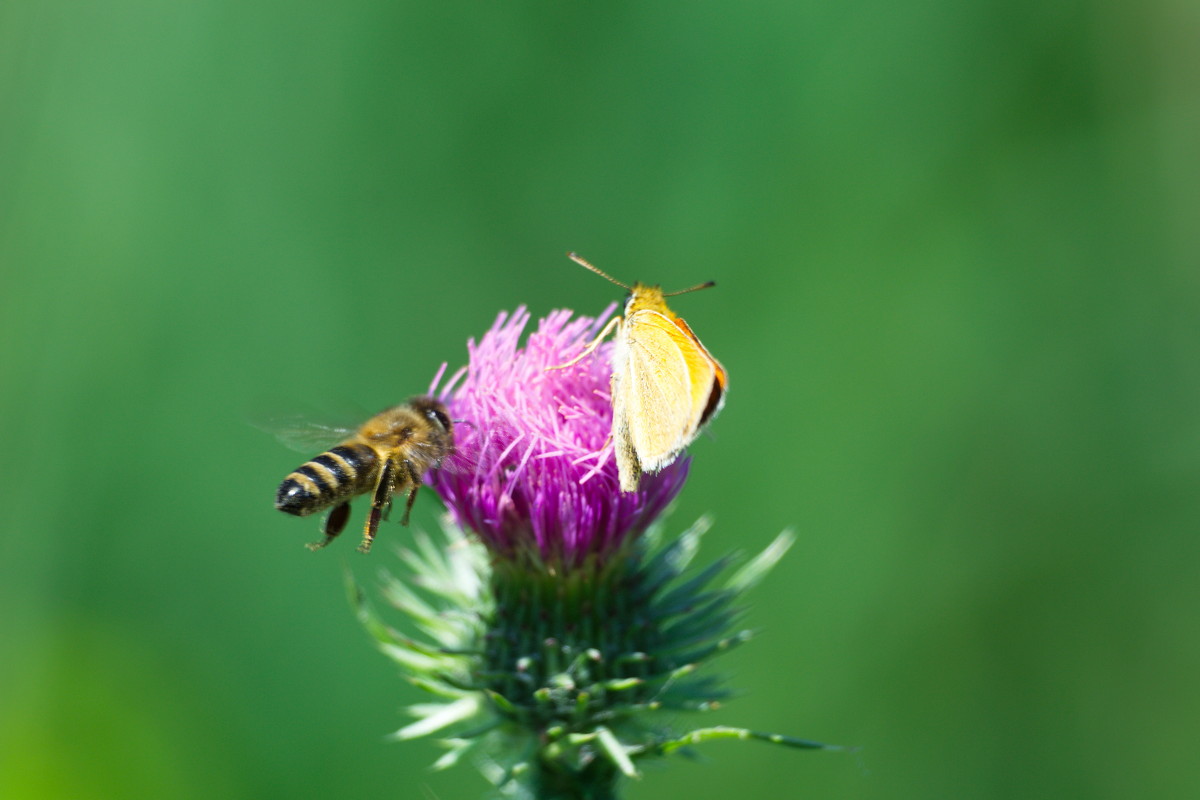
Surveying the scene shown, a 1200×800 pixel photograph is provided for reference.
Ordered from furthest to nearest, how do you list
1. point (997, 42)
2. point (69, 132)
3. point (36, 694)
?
1. point (997, 42)
2. point (69, 132)
3. point (36, 694)

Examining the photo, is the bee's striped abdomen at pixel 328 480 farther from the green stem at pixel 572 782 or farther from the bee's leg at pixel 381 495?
the green stem at pixel 572 782

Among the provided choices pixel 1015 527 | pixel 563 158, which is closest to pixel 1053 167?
pixel 1015 527

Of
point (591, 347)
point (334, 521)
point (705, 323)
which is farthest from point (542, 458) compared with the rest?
point (705, 323)

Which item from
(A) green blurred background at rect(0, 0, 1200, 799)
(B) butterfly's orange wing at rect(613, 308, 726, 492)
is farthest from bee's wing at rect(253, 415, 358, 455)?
(A) green blurred background at rect(0, 0, 1200, 799)

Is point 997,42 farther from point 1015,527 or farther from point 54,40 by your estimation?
point 54,40

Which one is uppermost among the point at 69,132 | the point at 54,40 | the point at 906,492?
the point at 54,40
